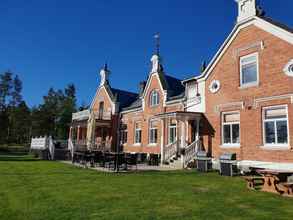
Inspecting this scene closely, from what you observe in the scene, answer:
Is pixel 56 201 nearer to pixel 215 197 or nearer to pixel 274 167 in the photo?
pixel 215 197

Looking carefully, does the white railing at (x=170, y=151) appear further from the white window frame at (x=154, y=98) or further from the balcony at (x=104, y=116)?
the balcony at (x=104, y=116)

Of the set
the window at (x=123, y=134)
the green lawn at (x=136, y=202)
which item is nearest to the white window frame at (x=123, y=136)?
the window at (x=123, y=134)

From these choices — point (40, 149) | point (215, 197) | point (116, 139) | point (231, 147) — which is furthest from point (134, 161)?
point (40, 149)

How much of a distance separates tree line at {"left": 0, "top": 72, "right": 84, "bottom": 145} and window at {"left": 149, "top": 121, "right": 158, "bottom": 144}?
3343cm

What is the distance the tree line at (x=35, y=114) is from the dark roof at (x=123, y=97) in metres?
24.7

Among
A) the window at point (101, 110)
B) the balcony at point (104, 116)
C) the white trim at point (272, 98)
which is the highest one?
the window at point (101, 110)

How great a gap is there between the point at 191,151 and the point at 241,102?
4552 mm

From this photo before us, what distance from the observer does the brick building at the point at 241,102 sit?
1397 centimetres

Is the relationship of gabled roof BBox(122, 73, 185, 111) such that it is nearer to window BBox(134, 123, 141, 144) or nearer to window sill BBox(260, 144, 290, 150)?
window BBox(134, 123, 141, 144)

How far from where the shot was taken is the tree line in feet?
185

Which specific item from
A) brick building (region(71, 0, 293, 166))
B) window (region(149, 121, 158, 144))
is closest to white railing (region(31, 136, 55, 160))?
window (region(149, 121, 158, 144))

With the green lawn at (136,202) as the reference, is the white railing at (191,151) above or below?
above

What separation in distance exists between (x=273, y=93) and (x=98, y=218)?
11.6 meters

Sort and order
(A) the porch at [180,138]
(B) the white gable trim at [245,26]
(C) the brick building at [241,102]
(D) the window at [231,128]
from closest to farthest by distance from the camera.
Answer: (C) the brick building at [241,102], (B) the white gable trim at [245,26], (D) the window at [231,128], (A) the porch at [180,138]
